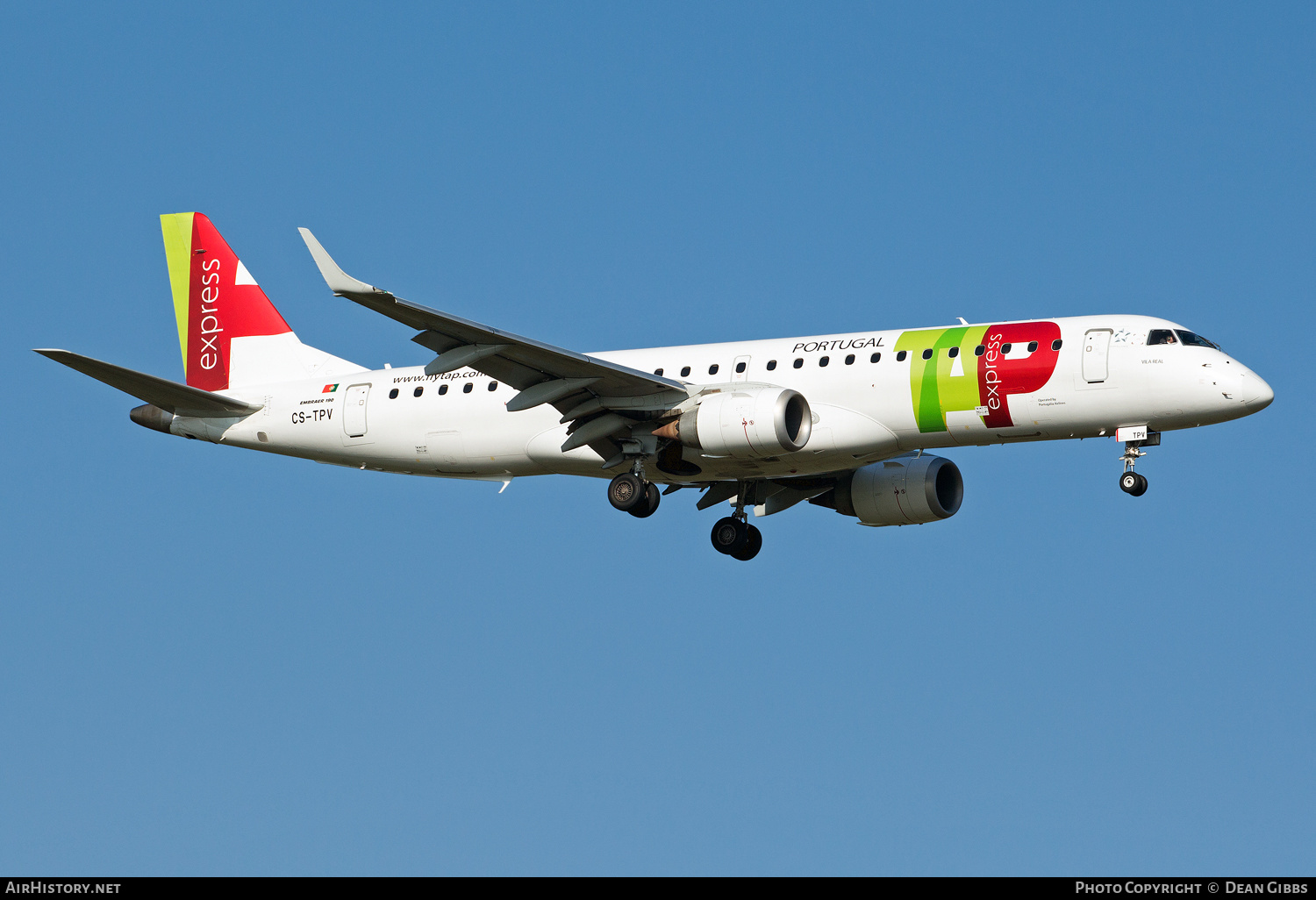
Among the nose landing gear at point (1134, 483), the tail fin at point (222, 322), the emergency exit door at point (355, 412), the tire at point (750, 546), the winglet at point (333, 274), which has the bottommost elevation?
the nose landing gear at point (1134, 483)

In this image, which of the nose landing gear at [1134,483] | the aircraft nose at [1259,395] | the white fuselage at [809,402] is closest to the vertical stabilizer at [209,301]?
the white fuselage at [809,402]

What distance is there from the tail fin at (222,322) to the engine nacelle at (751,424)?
1086 centimetres

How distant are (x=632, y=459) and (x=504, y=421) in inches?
126

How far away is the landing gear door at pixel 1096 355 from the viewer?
33.2 meters

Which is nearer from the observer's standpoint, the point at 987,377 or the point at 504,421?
the point at 987,377

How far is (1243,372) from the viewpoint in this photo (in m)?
32.8

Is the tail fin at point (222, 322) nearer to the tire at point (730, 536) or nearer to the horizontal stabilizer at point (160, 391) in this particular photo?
the horizontal stabilizer at point (160, 391)

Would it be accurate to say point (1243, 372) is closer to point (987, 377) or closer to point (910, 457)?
point (987, 377)

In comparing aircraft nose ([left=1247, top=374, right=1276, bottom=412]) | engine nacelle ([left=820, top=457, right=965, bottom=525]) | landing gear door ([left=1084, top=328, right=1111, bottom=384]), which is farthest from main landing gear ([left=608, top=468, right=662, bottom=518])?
aircraft nose ([left=1247, top=374, right=1276, bottom=412])

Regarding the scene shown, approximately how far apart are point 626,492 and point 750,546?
191 inches

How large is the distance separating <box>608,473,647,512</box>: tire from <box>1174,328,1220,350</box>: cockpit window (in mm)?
11696

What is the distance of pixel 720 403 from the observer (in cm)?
3450
